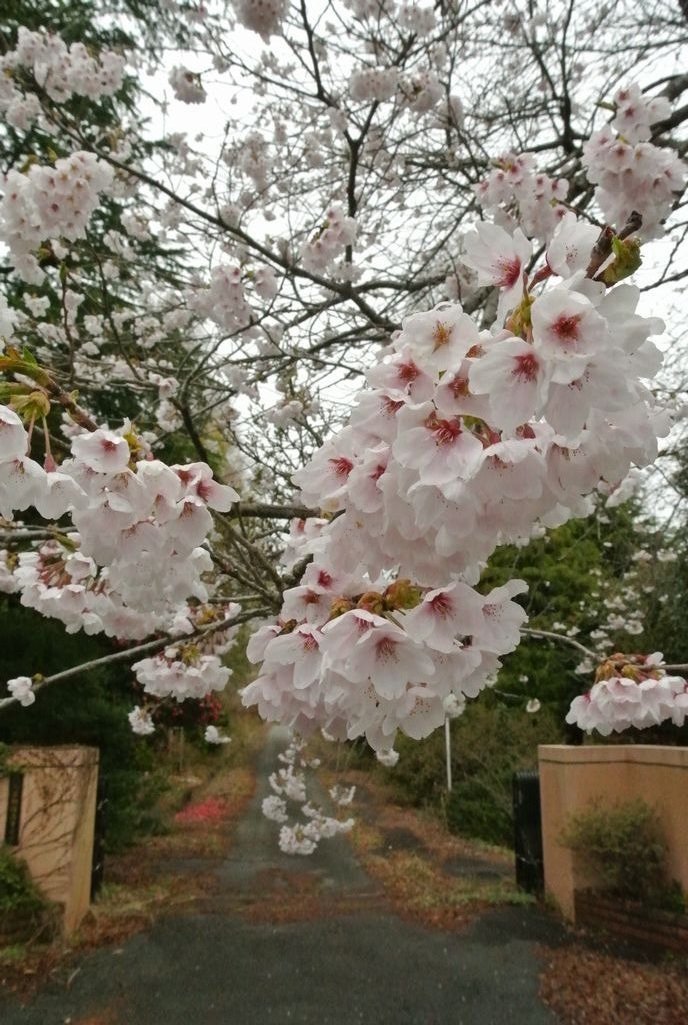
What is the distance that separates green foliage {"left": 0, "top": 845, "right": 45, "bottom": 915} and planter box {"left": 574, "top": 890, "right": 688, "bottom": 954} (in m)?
4.37

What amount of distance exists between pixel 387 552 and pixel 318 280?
299 centimetres

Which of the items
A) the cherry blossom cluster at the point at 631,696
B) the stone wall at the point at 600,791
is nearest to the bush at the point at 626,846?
the stone wall at the point at 600,791

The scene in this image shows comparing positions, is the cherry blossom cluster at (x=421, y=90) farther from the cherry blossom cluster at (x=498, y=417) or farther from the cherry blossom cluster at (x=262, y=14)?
the cherry blossom cluster at (x=498, y=417)

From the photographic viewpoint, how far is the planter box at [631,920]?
5.37 meters

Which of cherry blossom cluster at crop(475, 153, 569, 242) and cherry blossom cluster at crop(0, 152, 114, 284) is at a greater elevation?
cherry blossom cluster at crop(475, 153, 569, 242)

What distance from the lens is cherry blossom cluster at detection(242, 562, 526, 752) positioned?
3.54 feet

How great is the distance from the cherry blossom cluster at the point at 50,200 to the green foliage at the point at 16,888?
4.62 metres

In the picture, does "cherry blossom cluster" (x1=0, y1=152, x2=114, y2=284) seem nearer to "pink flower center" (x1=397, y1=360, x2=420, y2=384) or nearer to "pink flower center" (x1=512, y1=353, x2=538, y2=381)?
"pink flower center" (x1=397, y1=360, x2=420, y2=384)

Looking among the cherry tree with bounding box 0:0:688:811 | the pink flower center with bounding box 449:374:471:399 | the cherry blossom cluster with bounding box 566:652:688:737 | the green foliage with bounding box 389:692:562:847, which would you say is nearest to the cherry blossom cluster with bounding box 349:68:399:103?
the cherry tree with bounding box 0:0:688:811

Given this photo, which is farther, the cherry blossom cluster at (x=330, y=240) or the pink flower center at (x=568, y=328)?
the cherry blossom cluster at (x=330, y=240)

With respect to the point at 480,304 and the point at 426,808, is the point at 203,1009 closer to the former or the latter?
the point at 480,304

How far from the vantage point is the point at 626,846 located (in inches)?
229

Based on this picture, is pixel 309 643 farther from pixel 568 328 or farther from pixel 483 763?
pixel 483 763

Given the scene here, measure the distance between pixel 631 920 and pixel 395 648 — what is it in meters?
5.89
